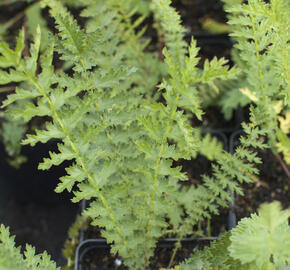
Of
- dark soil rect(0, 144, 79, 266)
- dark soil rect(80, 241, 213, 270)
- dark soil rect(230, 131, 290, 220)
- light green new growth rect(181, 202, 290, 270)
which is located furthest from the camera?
dark soil rect(0, 144, 79, 266)

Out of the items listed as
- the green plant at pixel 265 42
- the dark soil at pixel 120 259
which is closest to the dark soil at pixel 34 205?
the dark soil at pixel 120 259

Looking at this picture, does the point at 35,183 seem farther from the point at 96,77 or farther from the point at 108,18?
the point at 96,77

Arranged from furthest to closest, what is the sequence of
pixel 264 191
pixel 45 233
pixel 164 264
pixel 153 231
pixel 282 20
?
1. pixel 45 233
2. pixel 264 191
3. pixel 164 264
4. pixel 153 231
5. pixel 282 20

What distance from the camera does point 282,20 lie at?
87 centimetres

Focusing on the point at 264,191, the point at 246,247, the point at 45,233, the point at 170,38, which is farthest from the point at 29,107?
the point at 45,233

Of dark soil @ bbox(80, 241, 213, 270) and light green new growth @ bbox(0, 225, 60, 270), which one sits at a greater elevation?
light green new growth @ bbox(0, 225, 60, 270)

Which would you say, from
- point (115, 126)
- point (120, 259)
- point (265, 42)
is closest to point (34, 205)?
point (120, 259)

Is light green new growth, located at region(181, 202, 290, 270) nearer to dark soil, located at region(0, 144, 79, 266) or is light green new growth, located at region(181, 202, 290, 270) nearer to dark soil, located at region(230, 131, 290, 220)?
dark soil, located at region(230, 131, 290, 220)

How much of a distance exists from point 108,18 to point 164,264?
795 mm

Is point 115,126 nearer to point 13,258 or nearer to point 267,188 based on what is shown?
point 13,258

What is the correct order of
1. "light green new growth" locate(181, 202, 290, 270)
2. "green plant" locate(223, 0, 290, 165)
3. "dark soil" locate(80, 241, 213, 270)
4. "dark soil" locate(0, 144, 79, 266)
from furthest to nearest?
"dark soil" locate(0, 144, 79, 266), "dark soil" locate(80, 241, 213, 270), "green plant" locate(223, 0, 290, 165), "light green new growth" locate(181, 202, 290, 270)

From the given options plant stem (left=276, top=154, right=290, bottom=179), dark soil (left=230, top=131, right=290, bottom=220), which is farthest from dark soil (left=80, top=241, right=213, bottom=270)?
plant stem (left=276, top=154, right=290, bottom=179)

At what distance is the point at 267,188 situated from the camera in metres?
1.49

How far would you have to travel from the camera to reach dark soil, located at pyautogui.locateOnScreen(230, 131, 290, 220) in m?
1.45
